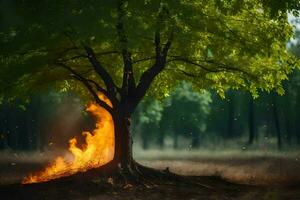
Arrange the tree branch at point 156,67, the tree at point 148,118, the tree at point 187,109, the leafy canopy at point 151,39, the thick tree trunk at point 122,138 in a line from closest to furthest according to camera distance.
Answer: the leafy canopy at point 151,39 → the tree branch at point 156,67 → the thick tree trunk at point 122,138 → the tree at point 148,118 → the tree at point 187,109

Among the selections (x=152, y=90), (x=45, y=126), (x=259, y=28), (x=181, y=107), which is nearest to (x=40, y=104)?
(x=45, y=126)

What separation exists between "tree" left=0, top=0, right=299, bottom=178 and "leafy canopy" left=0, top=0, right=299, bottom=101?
0.04 meters

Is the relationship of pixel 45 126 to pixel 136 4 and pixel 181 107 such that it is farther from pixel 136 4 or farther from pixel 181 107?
pixel 136 4

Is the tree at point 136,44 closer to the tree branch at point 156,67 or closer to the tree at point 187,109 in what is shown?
the tree branch at point 156,67

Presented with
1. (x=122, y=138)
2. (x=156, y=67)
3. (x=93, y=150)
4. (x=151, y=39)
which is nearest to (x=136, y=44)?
(x=151, y=39)

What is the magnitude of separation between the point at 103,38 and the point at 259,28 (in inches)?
280

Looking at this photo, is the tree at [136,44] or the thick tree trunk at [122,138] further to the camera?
the thick tree trunk at [122,138]

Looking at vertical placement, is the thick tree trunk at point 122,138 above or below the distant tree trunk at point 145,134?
below

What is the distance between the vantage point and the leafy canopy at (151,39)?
18858 mm

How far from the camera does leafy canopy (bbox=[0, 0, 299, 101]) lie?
1886 centimetres

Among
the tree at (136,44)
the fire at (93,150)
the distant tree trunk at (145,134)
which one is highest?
the tree at (136,44)

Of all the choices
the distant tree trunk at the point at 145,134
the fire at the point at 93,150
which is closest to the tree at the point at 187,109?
the distant tree trunk at the point at 145,134

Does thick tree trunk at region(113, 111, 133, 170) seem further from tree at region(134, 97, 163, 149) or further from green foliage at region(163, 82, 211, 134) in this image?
green foliage at region(163, 82, 211, 134)

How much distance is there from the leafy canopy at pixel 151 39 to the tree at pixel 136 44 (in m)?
0.04
